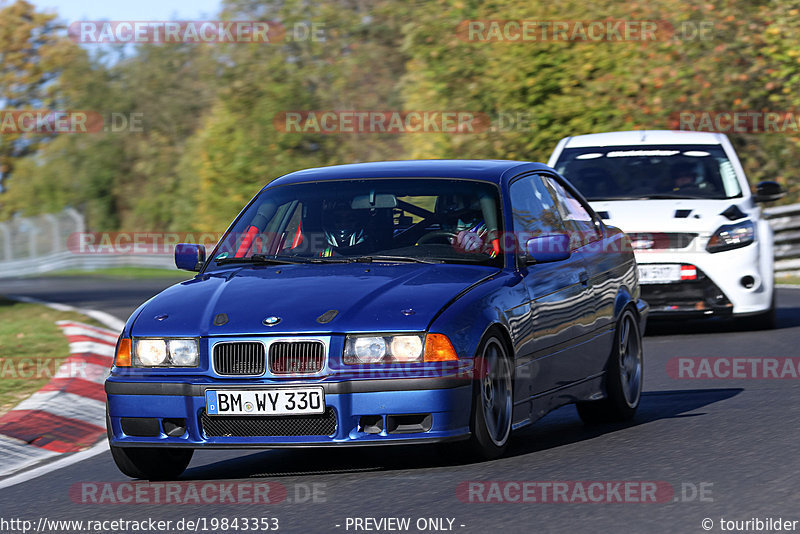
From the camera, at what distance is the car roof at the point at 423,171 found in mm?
7777

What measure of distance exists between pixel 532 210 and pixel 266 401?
228cm

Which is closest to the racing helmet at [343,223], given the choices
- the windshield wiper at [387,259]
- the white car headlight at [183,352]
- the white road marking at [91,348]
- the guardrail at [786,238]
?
the windshield wiper at [387,259]

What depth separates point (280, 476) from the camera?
6887mm

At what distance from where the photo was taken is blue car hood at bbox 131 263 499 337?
→ 6.43 m

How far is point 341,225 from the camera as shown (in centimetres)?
762

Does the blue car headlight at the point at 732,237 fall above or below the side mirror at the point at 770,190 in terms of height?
below

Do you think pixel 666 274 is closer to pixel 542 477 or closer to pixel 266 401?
pixel 542 477

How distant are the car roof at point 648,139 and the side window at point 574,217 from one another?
5345mm

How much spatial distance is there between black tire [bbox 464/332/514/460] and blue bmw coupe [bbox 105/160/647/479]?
0.03 ft

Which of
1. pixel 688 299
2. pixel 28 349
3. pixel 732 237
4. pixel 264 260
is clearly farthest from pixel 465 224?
pixel 28 349

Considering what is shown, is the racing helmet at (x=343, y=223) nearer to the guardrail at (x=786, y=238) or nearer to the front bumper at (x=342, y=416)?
the front bumper at (x=342, y=416)

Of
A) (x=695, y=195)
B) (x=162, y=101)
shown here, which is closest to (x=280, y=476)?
A: (x=695, y=195)

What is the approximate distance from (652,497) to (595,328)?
2.24 m

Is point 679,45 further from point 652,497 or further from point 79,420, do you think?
point 652,497
